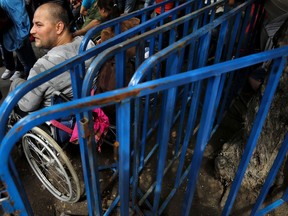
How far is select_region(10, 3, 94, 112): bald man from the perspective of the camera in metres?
2.26

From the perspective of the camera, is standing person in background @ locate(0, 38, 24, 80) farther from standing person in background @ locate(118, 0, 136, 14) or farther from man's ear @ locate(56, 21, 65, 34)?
standing person in background @ locate(118, 0, 136, 14)

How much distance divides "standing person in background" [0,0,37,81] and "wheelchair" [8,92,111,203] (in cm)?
137

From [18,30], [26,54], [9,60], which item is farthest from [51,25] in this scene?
[9,60]

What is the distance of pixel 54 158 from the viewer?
2145 mm

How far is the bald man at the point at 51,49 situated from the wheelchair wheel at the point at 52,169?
284 mm

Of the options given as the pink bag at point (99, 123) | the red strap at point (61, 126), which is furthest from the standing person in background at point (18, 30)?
the pink bag at point (99, 123)

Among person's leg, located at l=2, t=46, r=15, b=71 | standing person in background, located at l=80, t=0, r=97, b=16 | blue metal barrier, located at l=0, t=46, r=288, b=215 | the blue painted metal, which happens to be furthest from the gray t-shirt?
standing person in background, located at l=80, t=0, r=97, b=16

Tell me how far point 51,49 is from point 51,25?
275mm

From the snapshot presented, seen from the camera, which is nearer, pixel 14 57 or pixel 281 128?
pixel 281 128

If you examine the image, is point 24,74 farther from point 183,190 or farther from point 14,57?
point 183,190

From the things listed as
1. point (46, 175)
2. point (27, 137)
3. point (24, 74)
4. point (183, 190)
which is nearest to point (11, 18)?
point (24, 74)

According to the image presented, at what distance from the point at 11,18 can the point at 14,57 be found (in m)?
1.36

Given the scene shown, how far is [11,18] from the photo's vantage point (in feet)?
11.1

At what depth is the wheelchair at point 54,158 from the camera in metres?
2.09
